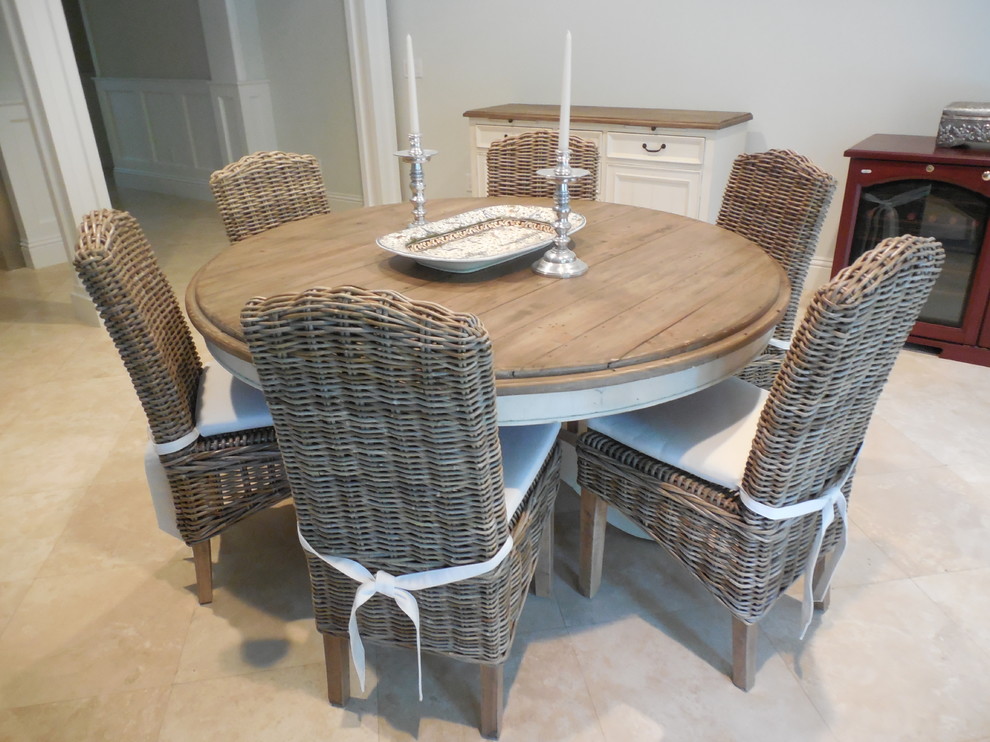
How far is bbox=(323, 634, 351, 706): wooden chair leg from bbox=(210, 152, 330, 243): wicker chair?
1.30 metres

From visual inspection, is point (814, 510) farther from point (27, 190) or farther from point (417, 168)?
point (27, 190)

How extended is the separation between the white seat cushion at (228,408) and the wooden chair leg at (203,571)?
0.29m

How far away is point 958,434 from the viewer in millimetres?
2305

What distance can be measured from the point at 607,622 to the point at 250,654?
806mm

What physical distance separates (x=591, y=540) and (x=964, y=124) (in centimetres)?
219

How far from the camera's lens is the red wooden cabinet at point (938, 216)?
102 inches

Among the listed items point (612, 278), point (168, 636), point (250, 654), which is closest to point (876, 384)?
A: point (612, 278)

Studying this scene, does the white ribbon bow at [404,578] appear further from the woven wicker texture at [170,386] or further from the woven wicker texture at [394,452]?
the woven wicker texture at [170,386]

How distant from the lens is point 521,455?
1.38 m

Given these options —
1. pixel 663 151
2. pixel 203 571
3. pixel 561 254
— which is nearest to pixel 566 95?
pixel 561 254

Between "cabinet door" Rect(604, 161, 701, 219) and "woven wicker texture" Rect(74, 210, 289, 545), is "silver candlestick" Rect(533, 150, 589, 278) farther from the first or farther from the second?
"cabinet door" Rect(604, 161, 701, 219)

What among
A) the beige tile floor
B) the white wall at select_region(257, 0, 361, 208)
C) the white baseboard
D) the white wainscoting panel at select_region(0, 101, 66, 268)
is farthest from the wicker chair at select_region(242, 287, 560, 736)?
the white wall at select_region(257, 0, 361, 208)

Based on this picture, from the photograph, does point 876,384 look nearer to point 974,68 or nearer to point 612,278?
point 612,278

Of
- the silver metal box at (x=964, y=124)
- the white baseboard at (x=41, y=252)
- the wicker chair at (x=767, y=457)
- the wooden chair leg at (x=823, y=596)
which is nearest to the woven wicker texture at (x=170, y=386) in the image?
the wicker chair at (x=767, y=457)
